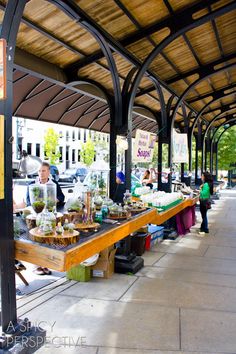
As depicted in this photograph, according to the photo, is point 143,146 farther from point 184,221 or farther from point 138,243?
point 184,221

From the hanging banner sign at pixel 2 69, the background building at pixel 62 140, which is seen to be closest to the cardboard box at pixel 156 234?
the hanging banner sign at pixel 2 69

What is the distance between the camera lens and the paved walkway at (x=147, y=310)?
10.2 feet

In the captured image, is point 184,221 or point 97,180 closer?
→ point 97,180

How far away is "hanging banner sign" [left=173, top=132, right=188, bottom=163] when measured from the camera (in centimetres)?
832

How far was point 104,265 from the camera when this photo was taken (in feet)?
15.6

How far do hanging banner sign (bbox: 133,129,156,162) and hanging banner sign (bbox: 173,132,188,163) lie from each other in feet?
5.39

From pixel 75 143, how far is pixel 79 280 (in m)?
43.7

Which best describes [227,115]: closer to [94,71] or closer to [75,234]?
[94,71]

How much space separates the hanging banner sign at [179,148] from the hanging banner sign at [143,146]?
1644 mm

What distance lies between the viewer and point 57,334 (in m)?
3.25

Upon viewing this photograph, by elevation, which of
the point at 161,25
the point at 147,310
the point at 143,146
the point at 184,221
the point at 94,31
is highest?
the point at 161,25

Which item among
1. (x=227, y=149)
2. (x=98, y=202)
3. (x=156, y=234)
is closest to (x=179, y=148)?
(x=156, y=234)

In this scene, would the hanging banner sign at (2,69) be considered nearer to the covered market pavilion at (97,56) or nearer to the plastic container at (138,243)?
the covered market pavilion at (97,56)

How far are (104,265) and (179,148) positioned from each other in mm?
4689
